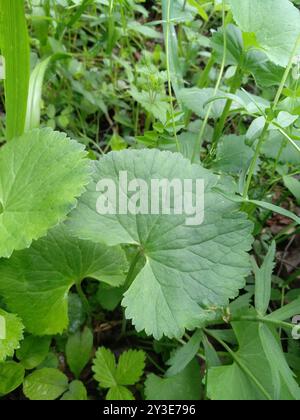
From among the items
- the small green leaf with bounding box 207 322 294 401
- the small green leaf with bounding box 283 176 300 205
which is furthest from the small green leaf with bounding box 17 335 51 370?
the small green leaf with bounding box 283 176 300 205

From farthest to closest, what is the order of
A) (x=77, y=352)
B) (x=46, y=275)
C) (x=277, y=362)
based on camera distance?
(x=77, y=352) < (x=46, y=275) < (x=277, y=362)

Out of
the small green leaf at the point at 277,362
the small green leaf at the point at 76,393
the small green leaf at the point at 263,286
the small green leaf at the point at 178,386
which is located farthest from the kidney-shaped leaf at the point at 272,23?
the small green leaf at the point at 76,393

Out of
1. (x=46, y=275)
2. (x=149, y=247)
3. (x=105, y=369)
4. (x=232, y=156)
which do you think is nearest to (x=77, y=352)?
(x=105, y=369)

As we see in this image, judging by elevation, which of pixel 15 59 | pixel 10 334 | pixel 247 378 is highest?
pixel 15 59

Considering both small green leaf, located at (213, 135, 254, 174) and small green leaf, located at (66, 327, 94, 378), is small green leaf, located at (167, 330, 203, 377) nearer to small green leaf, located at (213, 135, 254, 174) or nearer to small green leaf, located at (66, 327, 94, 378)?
small green leaf, located at (66, 327, 94, 378)

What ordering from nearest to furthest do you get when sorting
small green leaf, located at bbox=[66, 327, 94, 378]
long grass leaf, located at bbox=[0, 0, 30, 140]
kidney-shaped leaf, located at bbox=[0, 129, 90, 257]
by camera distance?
kidney-shaped leaf, located at bbox=[0, 129, 90, 257], long grass leaf, located at bbox=[0, 0, 30, 140], small green leaf, located at bbox=[66, 327, 94, 378]

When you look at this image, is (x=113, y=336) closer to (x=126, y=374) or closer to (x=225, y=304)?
(x=126, y=374)

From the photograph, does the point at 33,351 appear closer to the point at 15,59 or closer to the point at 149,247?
the point at 149,247
